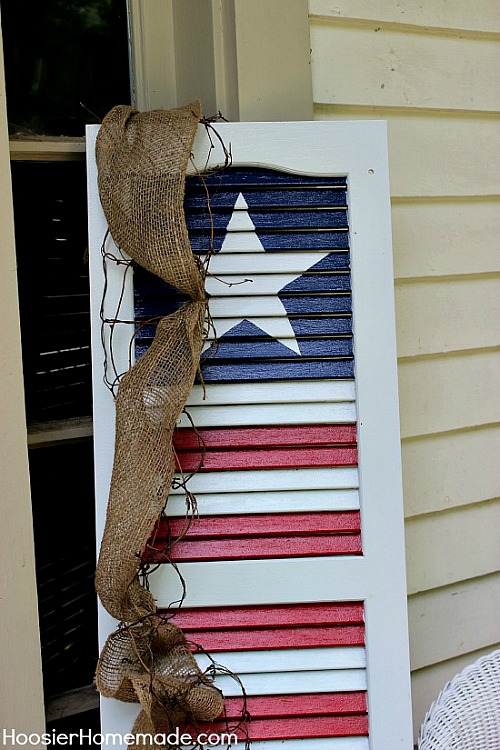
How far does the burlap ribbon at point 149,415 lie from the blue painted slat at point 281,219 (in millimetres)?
128

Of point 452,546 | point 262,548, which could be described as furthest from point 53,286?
point 452,546

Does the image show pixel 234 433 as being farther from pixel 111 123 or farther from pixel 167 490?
pixel 111 123

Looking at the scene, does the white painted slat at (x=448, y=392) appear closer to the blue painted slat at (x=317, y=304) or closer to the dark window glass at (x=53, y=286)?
the blue painted slat at (x=317, y=304)

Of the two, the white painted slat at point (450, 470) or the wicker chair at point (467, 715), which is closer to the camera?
the wicker chair at point (467, 715)

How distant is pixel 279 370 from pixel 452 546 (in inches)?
25.8

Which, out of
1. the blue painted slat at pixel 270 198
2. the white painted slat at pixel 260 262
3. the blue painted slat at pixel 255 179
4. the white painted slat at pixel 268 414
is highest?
the blue painted slat at pixel 255 179

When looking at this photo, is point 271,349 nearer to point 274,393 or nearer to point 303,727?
point 274,393

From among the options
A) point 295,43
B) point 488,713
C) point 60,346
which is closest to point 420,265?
point 295,43

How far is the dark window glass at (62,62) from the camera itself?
1362 millimetres

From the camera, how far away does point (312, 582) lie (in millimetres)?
1252

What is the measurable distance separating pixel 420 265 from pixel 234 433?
0.60 m

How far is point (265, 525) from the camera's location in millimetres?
1257

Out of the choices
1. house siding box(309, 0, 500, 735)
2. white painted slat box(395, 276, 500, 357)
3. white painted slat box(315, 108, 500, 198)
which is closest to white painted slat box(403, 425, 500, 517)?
house siding box(309, 0, 500, 735)

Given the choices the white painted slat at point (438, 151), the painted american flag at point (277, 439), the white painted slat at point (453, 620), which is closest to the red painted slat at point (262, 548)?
the painted american flag at point (277, 439)
